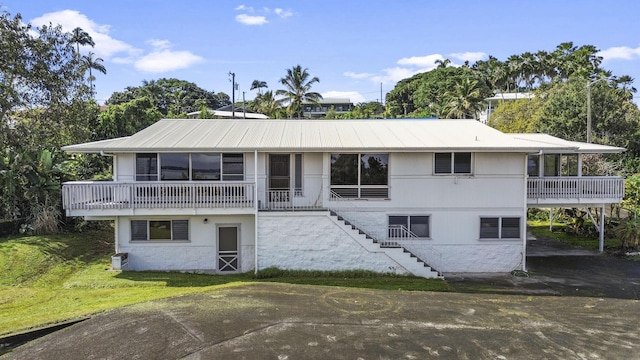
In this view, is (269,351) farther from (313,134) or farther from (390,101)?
(390,101)

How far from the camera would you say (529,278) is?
50.6 feet

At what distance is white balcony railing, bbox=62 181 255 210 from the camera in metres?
14.8

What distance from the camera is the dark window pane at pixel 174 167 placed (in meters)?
16.1

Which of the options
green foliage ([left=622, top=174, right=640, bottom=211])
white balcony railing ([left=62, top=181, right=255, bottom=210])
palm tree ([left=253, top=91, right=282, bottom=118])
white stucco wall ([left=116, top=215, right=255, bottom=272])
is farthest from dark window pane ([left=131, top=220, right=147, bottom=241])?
palm tree ([left=253, top=91, right=282, bottom=118])

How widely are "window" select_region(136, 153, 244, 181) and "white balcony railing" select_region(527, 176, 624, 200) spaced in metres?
11.5

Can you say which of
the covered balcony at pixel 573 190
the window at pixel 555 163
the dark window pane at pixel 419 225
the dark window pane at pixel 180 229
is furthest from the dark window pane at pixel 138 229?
the window at pixel 555 163

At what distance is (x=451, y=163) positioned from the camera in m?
16.1

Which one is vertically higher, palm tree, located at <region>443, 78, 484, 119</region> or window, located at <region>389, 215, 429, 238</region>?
palm tree, located at <region>443, 78, 484, 119</region>

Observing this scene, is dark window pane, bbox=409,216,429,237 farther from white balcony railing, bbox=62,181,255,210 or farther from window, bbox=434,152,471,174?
white balcony railing, bbox=62,181,255,210

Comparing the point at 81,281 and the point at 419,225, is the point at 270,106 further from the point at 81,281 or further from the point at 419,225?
the point at 81,281

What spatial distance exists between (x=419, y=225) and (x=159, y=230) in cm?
978

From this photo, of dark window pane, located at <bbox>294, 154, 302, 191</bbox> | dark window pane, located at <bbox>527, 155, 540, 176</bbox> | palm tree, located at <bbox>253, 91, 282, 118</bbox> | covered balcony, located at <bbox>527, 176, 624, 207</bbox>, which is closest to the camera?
dark window pane, located at <bbox>294, 154, 302, 191</bbox>

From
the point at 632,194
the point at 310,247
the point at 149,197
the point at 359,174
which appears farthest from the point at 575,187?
the point at 149,197

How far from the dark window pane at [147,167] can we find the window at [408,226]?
902 centimetres
